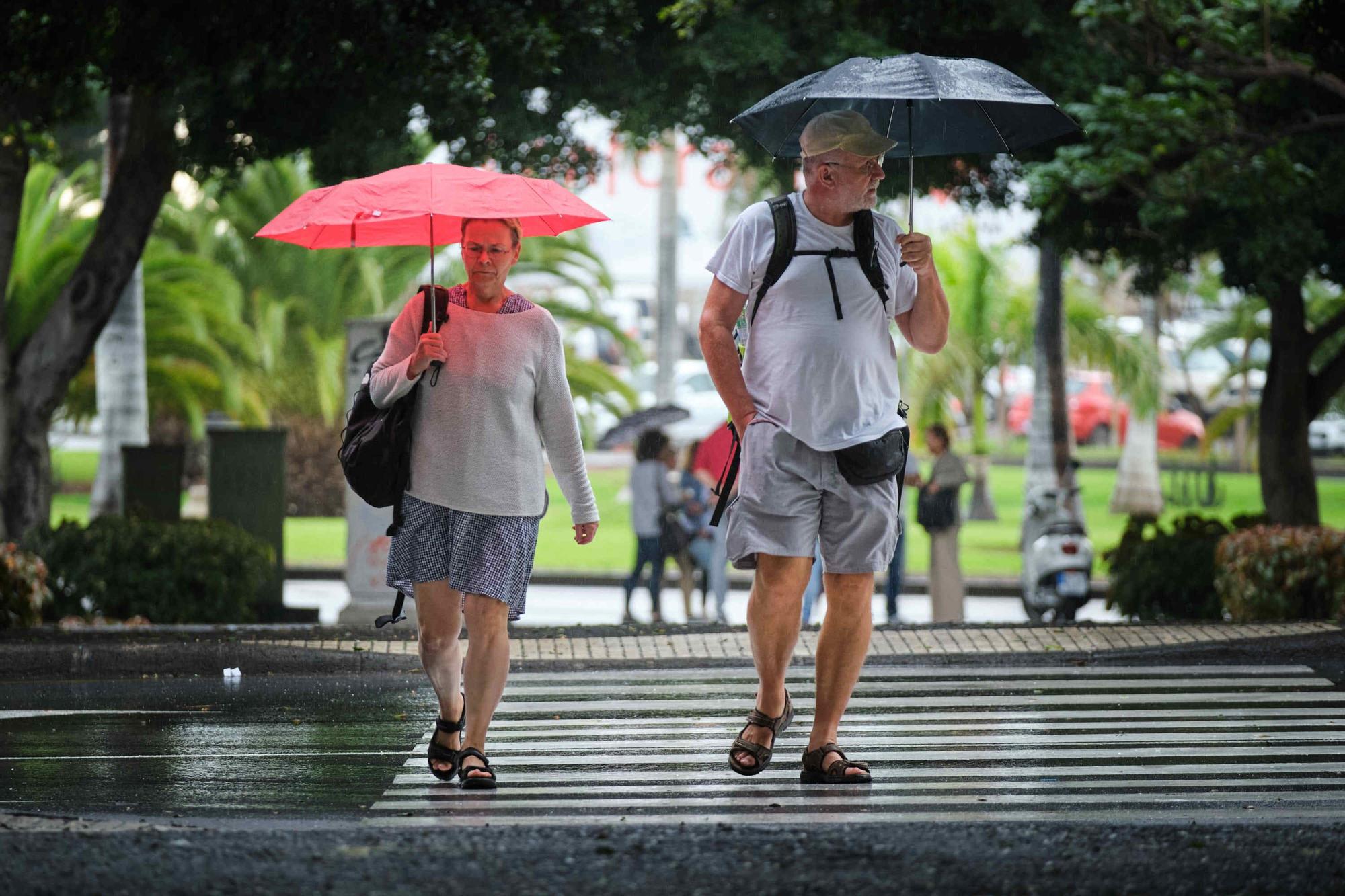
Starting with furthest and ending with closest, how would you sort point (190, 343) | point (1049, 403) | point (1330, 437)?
1. point (1330, 437)
2. point (190, 343)
3. point (1049, 403)

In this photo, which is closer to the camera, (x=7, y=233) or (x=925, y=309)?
(x=925, y=309)

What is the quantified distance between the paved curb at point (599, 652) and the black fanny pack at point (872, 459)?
3663mm

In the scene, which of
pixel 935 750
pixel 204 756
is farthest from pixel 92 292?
pixel 935 750

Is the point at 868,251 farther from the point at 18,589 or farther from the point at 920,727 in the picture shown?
the point at 18,589

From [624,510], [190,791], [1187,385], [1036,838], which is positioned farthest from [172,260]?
[1187,385]

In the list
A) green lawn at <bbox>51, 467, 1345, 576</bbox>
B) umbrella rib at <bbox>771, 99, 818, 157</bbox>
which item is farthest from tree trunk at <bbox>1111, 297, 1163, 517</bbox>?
umbrella rib at <bbox>771, 99, 818, 157</bbox>

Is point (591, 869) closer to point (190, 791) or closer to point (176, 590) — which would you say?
point (190, 791)

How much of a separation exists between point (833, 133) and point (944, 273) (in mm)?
27150

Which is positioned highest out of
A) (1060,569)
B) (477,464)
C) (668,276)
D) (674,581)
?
(668,276)

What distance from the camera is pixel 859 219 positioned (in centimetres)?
A: 587

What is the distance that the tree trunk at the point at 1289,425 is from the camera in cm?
1541

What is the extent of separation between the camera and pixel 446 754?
6.04 metres

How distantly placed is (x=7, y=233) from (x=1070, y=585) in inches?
378

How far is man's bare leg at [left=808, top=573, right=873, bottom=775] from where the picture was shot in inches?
231
